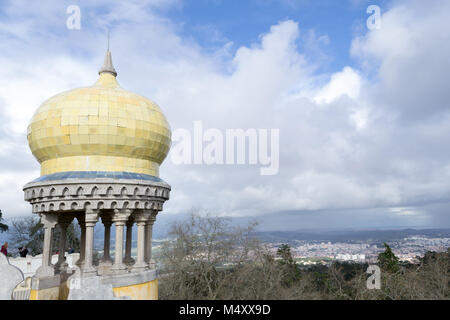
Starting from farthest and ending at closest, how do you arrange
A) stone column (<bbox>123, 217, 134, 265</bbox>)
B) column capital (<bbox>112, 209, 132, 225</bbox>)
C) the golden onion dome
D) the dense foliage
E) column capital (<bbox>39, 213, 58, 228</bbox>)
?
the dense foliage
stone column (<bbox>123, 217, 134, 265</bbox>)
column capital (<bbox>39, 213, 58, 228</bbox>)
column capital (<bbox>112, 209, 132, 225</bbox>)
the golden onion dome

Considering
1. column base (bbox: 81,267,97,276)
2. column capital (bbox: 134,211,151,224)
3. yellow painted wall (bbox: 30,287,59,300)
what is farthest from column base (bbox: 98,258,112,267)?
column base (bbox: 81,267,97,276)

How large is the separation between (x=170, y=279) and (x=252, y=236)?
26.2ft

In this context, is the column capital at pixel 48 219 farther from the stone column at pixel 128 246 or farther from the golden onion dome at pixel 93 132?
the stone column at pixel 128 246

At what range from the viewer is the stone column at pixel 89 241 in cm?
1294

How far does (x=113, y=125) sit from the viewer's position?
13.9 metres

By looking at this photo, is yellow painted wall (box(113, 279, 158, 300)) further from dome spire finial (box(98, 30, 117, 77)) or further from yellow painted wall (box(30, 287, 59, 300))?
dome spire finial (box(98, 30, 117, 77))

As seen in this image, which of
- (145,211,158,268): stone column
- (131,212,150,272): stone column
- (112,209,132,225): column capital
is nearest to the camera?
(112,209,132,225): column capital

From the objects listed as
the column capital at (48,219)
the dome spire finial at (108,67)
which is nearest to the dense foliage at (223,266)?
the column capital at (48,219)

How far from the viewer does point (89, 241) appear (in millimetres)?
Result: 13258

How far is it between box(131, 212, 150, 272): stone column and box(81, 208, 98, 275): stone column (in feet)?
5.73

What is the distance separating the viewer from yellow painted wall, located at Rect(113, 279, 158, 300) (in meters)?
13.3

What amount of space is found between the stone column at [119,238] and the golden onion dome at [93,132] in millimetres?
1700

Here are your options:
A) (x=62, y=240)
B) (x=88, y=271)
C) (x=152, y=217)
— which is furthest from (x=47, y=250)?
(x=152, y=217)

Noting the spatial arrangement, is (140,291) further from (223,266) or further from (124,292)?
(223,266)
